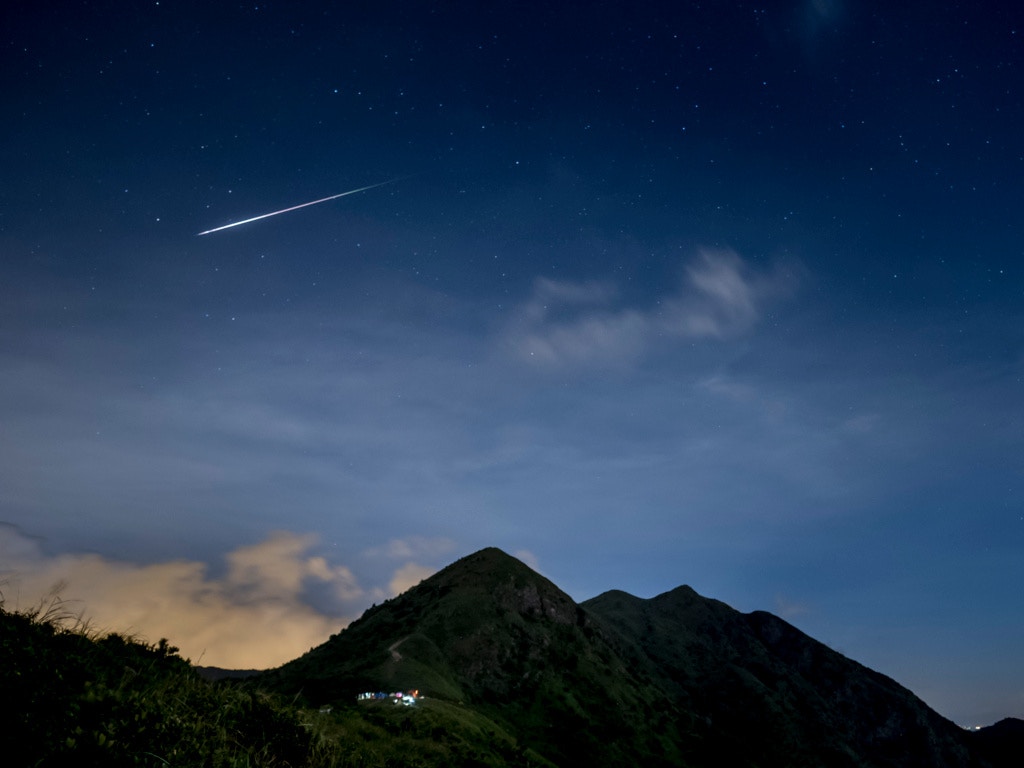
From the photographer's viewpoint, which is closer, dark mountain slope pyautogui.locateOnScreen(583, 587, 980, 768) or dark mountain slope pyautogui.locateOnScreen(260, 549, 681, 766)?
dark mountain slope pyautogui.locateOnScreen(260, 549, 681, 766)

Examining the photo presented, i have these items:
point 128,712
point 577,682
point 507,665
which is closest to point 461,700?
point 507,665

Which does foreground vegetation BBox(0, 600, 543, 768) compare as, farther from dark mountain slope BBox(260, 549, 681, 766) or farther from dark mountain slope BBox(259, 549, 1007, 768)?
dark mountain slope BBox(260, 549, 681, 766)

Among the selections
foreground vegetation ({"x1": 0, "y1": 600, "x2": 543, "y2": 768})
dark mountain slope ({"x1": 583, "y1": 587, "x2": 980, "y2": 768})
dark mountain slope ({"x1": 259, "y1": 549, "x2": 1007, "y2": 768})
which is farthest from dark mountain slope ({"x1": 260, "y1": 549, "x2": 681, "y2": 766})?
foreground vegetation ({"x1": 0, "y1": 600, "x2": 543, "y2": 768})

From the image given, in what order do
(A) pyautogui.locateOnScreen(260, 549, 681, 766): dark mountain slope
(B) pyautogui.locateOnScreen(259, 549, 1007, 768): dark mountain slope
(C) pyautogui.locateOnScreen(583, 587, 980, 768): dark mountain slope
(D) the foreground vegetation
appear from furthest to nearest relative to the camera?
(C) pyautogui.locateOnScreen(583, 587, 980, 768): dark mountain slope < (B) pyautogui.locateOnScreen(259, 549, 1007, 768): dark mountain slope < (A) pyautogui.locateOnScreen(260, 549, 681, 766): dark mountain slope < (D) the foreground vegetation

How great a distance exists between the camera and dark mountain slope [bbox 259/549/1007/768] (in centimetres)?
9288

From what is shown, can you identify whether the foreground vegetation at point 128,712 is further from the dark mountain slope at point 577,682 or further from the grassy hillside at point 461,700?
the dark mountain slope at point 577,682

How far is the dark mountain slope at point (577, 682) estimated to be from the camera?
305 ft

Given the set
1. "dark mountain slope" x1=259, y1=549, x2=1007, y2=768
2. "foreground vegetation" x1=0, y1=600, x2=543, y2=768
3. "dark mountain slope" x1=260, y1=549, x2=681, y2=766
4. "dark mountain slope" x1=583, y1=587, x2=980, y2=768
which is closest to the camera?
"foreground vegetation" x1=0, y1=600, x2=543, y2=768

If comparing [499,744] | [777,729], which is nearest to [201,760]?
[499,744]

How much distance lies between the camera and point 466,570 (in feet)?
485

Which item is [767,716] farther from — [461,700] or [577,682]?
[461,700]

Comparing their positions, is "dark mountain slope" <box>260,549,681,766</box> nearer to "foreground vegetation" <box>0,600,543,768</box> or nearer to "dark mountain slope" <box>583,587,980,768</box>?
"dark mountain slope" <box>583,587,980,768</box>

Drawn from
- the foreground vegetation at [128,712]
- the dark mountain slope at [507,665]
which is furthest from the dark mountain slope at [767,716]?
the foreground vegetation at [128,712]

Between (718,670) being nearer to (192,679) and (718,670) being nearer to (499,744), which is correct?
(499,744)
